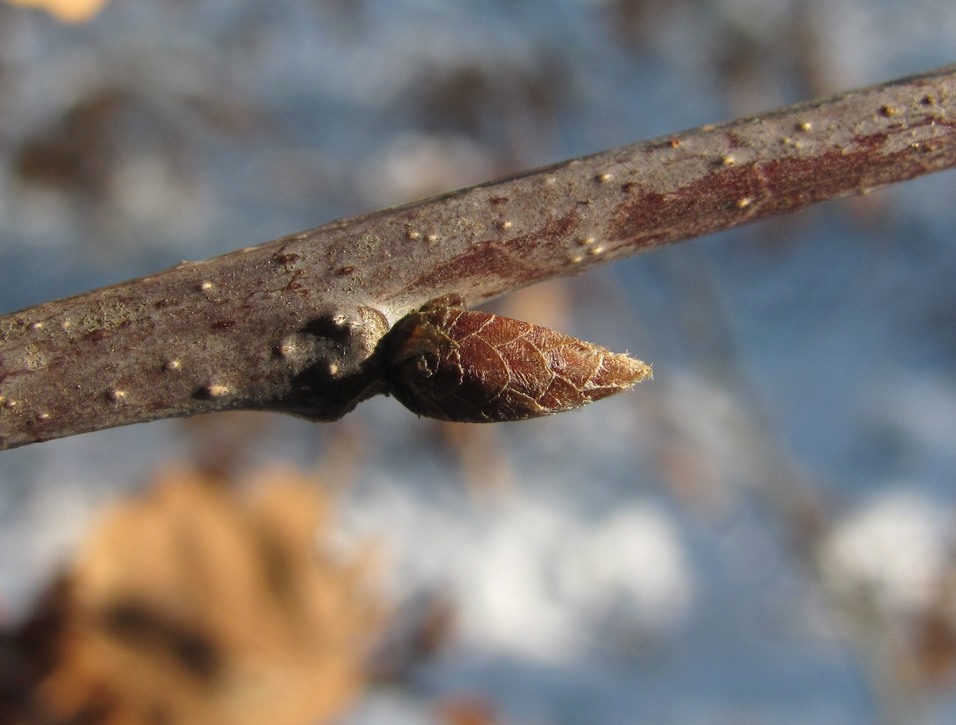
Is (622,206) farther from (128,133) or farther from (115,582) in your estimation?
(128,133)

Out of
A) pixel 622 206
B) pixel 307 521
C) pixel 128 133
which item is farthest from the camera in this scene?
pixel 128 133

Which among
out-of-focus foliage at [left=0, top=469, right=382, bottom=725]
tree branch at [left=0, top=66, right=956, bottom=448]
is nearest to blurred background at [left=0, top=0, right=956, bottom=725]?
out-of-focus foliage at [left=0, top=469, right=382, bottom=725]

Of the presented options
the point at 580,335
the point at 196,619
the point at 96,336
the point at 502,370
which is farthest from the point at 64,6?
the point at 580,335

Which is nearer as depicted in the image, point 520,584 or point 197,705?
point 197,705

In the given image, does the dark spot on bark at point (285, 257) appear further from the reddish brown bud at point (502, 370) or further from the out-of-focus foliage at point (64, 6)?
the out-of-focus foliage at point (64, 6)

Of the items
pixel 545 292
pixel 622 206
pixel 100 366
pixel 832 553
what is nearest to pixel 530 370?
pixel 622 206

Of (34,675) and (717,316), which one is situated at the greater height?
(717,316)

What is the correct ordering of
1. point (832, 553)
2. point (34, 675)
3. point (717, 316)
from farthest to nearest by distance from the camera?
point (717, 316), point (832, 553), point (34, 675)

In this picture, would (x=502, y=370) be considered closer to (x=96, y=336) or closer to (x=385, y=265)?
(x=385, y=265)

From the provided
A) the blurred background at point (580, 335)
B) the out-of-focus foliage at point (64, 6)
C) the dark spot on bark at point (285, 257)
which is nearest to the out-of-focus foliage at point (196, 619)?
the blurred background at point (580, 335)
